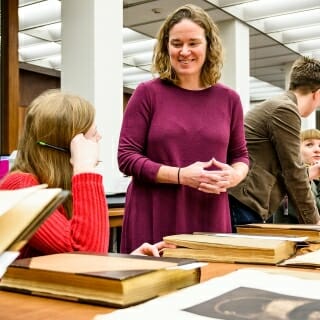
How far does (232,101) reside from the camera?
166 centimetres

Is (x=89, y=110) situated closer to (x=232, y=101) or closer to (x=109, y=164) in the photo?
(x=232, y=101)

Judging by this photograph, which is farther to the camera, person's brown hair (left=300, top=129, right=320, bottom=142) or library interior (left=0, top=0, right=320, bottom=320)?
person's brown hair (left=300, top=129, right=320, bottom=142)

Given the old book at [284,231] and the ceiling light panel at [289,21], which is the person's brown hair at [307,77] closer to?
the old book at [284,231]

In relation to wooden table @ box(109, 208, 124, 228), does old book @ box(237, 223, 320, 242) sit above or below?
above

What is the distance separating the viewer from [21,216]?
554mm

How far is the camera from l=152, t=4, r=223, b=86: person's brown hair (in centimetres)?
164

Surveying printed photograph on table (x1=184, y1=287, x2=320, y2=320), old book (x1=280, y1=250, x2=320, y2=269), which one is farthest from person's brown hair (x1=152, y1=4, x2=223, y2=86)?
printed photograph on table (x1=184, y1=287, x2=320, y2=320)

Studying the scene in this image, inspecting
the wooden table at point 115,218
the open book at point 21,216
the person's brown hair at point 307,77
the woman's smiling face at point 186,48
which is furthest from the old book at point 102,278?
the wooden table at point 115,218

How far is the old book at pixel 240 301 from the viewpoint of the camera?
1.98 feet

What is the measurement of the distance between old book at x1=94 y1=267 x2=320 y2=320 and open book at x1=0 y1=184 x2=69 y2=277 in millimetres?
120

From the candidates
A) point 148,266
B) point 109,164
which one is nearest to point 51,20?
point 109,164

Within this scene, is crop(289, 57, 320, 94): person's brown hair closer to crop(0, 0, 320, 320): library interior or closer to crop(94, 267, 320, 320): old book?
crop(0, 0, 320, 320): library interior

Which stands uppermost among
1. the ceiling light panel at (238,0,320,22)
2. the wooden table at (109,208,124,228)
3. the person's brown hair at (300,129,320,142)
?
the ceiling light panel at (238,0,320,22)

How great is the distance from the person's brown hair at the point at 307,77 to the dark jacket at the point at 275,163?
7 centimetres
